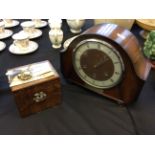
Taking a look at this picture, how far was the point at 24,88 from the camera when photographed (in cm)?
53

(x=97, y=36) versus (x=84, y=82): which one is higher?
(x=97, y=36)

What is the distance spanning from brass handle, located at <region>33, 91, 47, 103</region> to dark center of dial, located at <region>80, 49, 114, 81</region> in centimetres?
16

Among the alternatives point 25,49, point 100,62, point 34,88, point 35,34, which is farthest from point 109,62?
point 35,34

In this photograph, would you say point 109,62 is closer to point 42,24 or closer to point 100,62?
point 100,62

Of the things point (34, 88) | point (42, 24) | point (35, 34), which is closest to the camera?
point (34, 88)

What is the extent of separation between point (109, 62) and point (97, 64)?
4cm

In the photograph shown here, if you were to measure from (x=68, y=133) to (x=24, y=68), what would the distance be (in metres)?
0.25

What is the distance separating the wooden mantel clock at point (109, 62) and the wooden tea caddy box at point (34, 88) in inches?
4.3

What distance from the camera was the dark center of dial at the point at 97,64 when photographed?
578 millimetres

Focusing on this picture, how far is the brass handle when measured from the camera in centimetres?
56

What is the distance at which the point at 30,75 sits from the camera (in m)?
0.57

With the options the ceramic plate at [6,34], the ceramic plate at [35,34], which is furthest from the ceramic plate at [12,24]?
the ceramic plate at [35,34]
